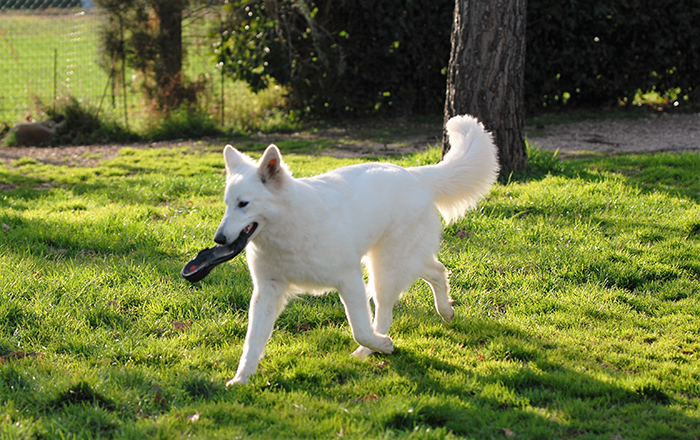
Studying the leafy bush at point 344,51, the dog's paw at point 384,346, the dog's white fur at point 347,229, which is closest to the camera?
the dog's white fur at point 347,229

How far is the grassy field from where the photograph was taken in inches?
126

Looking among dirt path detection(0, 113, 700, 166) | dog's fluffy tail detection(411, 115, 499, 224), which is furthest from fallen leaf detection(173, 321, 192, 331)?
dirt path detection(0, 113, 700, 166)

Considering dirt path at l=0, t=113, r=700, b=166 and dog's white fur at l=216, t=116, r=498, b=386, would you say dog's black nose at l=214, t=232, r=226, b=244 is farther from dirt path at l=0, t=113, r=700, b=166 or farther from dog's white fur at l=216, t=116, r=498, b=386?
dirt path at l=0, t=113, r=700, b=166

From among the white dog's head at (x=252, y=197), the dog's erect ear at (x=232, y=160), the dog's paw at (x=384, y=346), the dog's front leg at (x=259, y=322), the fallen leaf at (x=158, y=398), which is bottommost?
the fallen leaf at (x=158, y=398)

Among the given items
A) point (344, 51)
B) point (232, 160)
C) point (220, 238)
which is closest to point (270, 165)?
point (232, 160)

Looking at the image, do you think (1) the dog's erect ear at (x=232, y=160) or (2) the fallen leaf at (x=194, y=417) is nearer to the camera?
(2) the fallen leaf at (x=194, y=417)

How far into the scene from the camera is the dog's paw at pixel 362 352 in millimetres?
4016

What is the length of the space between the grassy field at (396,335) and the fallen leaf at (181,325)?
0.01 meters

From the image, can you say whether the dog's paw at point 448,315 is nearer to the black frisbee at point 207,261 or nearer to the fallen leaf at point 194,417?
the black frisbee at point 207,261

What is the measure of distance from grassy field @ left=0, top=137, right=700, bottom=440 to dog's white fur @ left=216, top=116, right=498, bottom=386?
35cm

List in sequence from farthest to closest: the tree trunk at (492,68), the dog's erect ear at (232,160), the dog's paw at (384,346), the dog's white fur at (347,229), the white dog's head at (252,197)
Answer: the tree trunk at (492,68) < the dog's paw at (384,346) < the dog's erect ear at (232,160) < the dog's white fur at (347,229) < the white dog's head at (252,197)

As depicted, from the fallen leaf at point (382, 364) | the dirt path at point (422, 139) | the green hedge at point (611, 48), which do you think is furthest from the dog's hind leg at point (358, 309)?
the green hedge at point (611, 48)

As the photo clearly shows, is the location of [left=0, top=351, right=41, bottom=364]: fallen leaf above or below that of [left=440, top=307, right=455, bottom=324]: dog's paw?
below

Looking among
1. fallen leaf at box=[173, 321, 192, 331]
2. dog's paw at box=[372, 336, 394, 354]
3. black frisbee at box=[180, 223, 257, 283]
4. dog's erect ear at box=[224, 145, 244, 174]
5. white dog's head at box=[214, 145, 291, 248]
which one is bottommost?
fallen leaf at box=[173, 321, 192, 331]
